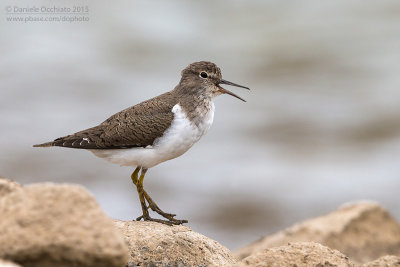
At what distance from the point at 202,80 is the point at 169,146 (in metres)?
1.25

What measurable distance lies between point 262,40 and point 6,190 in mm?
26429

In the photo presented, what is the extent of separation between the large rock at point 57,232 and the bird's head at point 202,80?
13.1 feet

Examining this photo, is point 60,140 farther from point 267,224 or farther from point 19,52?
point 19,52

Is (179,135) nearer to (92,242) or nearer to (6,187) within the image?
(6,187)

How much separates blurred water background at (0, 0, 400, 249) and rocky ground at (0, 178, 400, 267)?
7.48 meters

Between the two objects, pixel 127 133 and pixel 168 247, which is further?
pixel 127 133

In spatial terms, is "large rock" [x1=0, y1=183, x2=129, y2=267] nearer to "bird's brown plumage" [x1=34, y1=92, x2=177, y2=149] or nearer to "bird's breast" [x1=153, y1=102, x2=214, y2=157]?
"bird's breast" [x1=153, y1=102, x2=214, y2=157]

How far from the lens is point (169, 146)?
29.4ft

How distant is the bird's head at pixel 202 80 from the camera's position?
31.6 feet

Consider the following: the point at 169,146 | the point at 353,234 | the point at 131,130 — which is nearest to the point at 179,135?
the point at 169,146

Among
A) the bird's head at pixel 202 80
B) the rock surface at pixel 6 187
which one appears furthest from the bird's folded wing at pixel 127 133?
the rock surface at pixel 6 187

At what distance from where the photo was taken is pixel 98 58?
90.5 ft

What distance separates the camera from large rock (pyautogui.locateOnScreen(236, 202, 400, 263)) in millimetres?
11492

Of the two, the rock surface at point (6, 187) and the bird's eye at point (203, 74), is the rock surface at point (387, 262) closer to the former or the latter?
the rock surface at point (6, 187)
